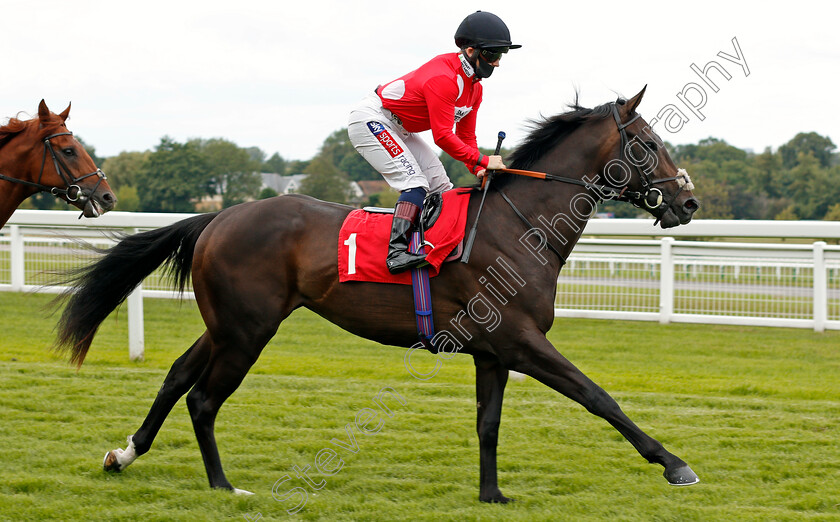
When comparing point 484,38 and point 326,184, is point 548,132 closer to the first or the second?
point 484,38

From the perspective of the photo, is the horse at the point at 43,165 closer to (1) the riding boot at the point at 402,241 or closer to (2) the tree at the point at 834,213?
(1) the riding boot at the point at 402,241

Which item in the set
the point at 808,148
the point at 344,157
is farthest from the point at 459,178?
the point at 344,157

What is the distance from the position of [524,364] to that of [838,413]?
300 centimetres

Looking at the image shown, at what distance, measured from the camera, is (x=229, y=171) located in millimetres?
19562

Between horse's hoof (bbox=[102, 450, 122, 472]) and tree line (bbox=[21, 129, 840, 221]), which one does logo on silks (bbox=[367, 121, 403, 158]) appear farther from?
tree line (bbox=[21, 129, 840, 221])

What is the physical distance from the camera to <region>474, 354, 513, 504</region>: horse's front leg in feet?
12.2

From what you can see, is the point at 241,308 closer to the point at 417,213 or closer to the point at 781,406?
the point at 417,213

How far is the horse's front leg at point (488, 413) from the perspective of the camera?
12.2 feet

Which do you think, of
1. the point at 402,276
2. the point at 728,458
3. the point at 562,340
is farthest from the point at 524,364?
the point at 562,340

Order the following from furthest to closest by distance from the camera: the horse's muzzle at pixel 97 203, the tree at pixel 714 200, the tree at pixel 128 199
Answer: the tree at pixel 714 200, the tree at pixel 128 199, the horse's muzzle at pixel 97 203

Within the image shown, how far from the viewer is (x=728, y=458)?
430cm

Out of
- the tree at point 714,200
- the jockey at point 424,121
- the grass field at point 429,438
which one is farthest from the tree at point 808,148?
the jockey at point 424,121

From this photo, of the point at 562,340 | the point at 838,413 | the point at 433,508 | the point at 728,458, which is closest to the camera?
the point at 433,508

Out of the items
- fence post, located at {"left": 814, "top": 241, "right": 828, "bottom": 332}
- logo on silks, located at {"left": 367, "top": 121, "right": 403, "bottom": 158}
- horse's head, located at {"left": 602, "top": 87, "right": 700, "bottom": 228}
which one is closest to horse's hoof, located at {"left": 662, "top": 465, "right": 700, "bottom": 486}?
horse's head, located at {"left": 602, "top": 87, "right": 700, "bottom": 228}
